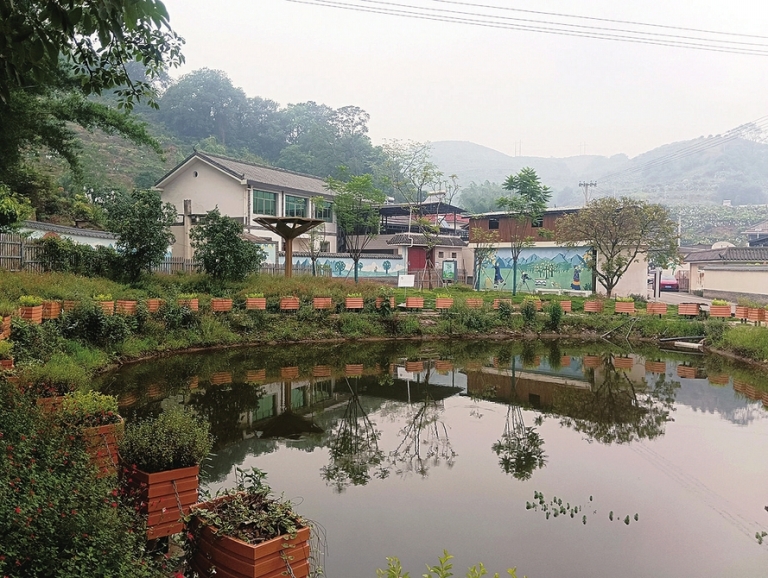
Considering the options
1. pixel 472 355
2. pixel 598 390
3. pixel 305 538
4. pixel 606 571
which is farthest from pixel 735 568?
pixel 472 355

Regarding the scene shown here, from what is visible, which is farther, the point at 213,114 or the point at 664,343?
the point at 213,114

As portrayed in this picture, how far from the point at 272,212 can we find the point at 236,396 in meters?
18.9

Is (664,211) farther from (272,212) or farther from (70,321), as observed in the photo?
(70,321)

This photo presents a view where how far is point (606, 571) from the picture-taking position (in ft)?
14.0

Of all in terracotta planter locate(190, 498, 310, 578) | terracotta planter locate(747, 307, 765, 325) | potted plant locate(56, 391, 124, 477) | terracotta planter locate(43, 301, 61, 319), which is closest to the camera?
terracotta planter locate(190, 498, 310, 578)

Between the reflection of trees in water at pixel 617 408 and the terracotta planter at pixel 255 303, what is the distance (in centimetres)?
810

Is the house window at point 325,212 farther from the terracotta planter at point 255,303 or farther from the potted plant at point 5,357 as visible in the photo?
the potted plant at point 5,357

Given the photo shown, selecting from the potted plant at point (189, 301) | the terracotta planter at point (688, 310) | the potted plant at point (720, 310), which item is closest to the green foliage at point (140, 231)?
the potted plant at point (189, 301)

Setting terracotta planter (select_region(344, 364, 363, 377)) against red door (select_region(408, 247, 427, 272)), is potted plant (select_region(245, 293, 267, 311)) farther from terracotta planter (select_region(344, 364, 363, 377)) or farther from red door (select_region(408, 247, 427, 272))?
red door (select_region(408, 247, 427, 272))

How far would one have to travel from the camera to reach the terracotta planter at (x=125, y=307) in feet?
40.8

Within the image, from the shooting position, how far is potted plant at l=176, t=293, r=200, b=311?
551 inches

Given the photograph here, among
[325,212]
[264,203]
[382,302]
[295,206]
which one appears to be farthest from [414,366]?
[325,212]

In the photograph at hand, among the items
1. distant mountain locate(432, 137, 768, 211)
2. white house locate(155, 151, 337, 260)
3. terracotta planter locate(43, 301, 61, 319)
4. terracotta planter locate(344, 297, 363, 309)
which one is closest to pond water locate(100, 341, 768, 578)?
terracotta planter locate(43, 301, 61, 319)

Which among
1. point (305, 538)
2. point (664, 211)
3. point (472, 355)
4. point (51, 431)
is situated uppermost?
point (664, 211)
